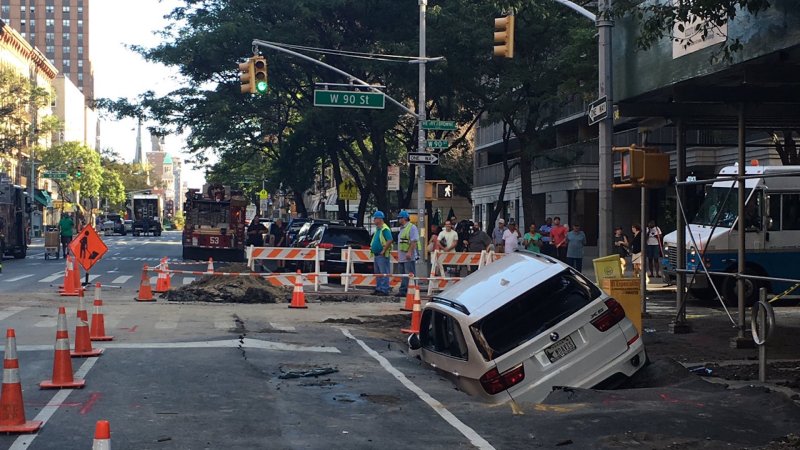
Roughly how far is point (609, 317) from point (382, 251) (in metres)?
13.8

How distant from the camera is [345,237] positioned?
1150 inches

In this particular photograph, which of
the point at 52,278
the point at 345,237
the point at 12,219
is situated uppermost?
the point at 12,219

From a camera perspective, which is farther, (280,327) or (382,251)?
(382,251)

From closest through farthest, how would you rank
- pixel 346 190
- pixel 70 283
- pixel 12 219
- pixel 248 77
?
1. pixel 70 283
2. pixel 248 77
3. pixel 346 190
4. pixel 12 219

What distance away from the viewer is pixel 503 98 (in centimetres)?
3253

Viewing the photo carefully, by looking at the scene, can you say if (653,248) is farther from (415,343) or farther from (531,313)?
(531,313)

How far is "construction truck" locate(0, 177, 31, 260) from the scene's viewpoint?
39.7 meters

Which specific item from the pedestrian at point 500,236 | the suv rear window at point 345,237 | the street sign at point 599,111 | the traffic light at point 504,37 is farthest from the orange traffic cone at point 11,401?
the pedestrian at point 500,236

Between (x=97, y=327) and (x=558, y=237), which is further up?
(x=558, y=237)

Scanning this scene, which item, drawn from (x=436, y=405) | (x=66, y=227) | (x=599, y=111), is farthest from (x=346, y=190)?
(x=436, y=405)

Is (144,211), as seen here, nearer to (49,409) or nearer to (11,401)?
(49,409)

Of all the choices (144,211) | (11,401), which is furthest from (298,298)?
(144,211)

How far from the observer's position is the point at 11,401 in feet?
26.2

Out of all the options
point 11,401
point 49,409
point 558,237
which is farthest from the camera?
point 558,237
